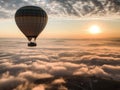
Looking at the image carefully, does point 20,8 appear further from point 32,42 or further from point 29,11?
point 32,42

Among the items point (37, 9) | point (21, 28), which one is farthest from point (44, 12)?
point (21, 28)

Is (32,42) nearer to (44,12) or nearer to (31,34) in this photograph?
(31,34)

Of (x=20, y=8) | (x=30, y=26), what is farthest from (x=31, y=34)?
(x=20, y=8)

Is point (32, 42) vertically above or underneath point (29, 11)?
underneath
